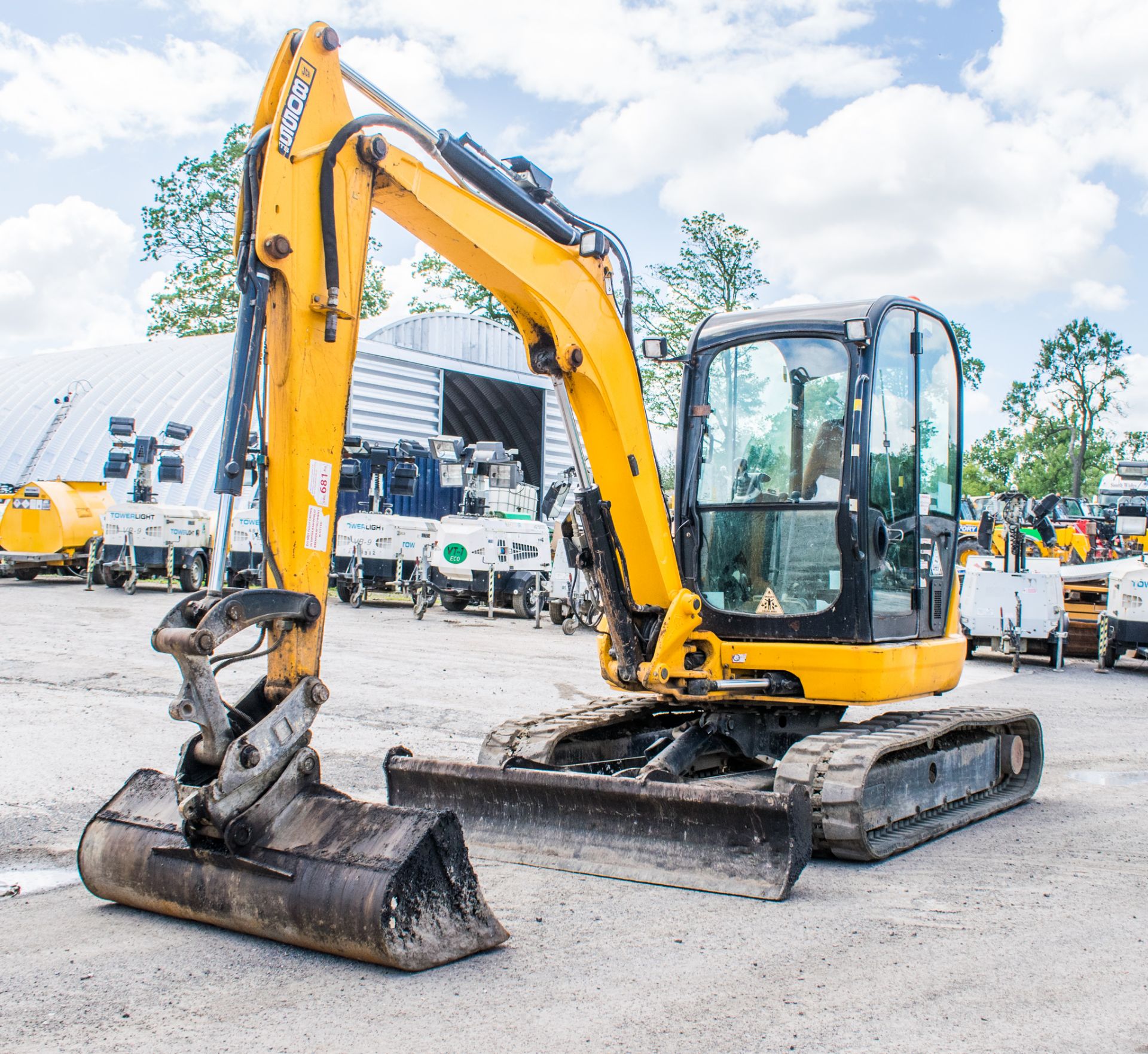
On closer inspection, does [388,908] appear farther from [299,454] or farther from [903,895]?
[903,895]

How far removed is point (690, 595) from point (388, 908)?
2718mm

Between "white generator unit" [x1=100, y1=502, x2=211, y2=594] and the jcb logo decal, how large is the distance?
17063mm

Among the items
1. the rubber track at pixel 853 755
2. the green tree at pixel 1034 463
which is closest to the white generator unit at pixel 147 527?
the rubber track at pixel 853 755

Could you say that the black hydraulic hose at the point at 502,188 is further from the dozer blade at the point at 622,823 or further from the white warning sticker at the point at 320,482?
the dozer blade at the point at 622,823

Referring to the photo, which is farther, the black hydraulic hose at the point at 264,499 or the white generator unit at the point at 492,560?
the white generator unit at the point at 492,560

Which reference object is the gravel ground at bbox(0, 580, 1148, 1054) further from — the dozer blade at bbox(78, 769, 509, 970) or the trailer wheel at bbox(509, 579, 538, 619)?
the trailer wheel at bbox(509, 579, 538, 619)

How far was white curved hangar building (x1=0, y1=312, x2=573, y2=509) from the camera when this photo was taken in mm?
26875

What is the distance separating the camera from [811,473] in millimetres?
6082

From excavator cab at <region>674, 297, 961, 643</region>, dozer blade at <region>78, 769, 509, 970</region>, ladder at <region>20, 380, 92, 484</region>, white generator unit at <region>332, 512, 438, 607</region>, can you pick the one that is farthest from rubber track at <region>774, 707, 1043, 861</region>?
ladder at <region>20, 380, 92, 484</region>

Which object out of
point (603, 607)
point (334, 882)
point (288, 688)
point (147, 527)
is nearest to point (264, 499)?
point (288, 688)

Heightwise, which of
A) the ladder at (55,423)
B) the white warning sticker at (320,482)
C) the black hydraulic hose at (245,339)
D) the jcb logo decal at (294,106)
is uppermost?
the ladder at (55,423)

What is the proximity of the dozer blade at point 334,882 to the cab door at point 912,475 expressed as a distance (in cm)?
279

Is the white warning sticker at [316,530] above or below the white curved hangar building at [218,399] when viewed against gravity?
below

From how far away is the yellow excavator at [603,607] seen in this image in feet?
13.2
